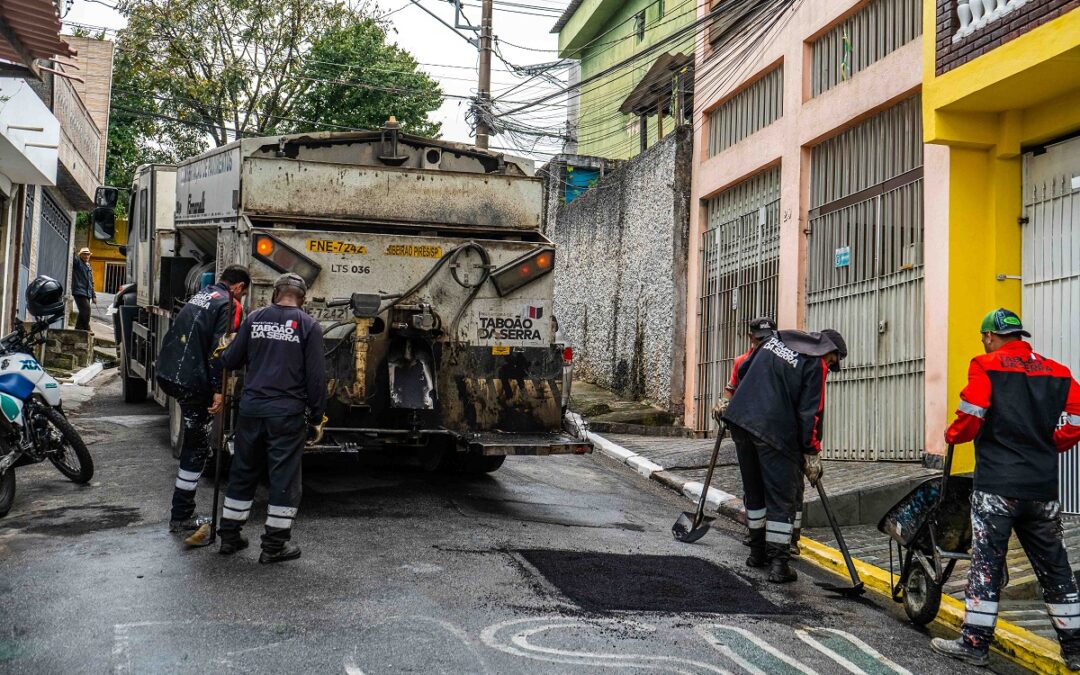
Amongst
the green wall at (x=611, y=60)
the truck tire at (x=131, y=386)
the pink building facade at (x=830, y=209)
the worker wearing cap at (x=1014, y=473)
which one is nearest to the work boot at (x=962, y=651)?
the worker wearing cap at (x=1014, y=473)

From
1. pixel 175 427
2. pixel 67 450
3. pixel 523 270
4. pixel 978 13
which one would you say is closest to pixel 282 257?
pixel 523 270

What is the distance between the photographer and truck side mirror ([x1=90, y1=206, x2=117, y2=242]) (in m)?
12.0

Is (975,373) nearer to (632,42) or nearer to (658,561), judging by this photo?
(658,561)

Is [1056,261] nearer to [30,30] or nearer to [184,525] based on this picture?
[184,525]

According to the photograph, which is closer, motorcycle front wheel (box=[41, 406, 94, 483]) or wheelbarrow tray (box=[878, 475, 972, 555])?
wheelbarrow tray (box=[878, 475, 972, 555])

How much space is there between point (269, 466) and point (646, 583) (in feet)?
7.68

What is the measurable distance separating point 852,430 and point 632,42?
1598cm

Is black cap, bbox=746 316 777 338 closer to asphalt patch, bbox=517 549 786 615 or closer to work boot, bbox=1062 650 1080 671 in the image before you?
asphalt patch, bbox=517 549 786 615

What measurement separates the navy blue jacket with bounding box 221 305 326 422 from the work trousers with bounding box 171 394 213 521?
75 centimetres

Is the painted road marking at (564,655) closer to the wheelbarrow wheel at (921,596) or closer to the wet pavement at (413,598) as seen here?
the wet pavement at (413,598)

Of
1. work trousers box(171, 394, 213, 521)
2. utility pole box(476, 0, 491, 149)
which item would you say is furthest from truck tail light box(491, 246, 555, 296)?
utility pole box(476, 0, 491, 149)

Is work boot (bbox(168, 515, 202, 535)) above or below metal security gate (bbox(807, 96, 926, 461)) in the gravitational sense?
below

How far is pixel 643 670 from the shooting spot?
461 centimetres

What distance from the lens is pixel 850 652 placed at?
514cm
